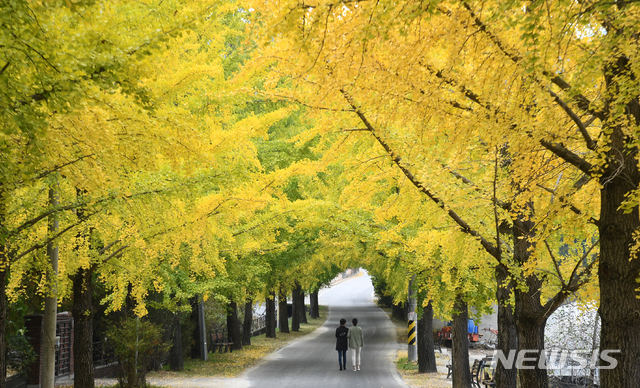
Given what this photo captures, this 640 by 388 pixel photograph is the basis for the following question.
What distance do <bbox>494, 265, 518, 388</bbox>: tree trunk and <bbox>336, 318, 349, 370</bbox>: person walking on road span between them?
696 centimetres

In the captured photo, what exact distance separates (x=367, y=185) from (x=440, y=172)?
0.94 meters

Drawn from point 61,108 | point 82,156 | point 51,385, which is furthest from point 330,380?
point 61,108

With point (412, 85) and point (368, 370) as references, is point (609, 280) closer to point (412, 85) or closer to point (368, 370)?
point (412, 85)

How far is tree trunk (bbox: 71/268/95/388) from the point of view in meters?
10.0

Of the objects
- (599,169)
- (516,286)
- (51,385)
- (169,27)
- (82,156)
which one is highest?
(169,27)

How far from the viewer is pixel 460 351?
43.6 feet

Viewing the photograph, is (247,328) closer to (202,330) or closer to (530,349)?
(202,330)

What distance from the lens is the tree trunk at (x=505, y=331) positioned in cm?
841

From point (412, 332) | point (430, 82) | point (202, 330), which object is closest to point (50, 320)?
point (430, 82)

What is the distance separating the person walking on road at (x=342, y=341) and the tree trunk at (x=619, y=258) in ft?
38.2

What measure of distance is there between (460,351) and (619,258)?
955 cm

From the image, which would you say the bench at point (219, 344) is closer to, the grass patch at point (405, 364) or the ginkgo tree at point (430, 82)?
the grass patch at point (405, 364)

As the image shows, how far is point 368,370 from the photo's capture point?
1684 cm

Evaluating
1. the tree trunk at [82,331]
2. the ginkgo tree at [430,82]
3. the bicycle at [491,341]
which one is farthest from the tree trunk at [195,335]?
the ginkgo tree at [430,82]
